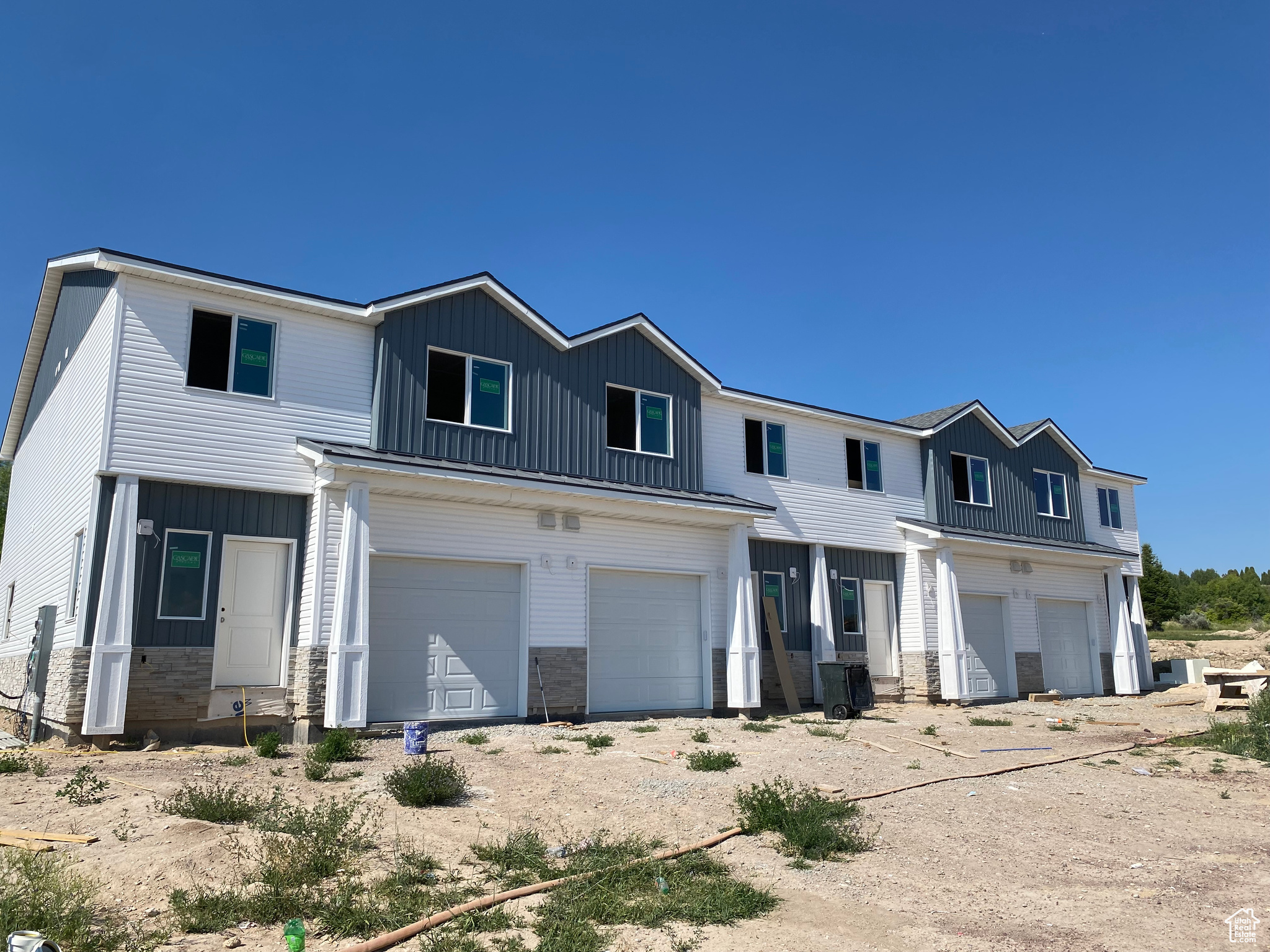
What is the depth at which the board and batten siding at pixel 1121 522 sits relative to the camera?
2834cm

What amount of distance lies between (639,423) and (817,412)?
5.29m

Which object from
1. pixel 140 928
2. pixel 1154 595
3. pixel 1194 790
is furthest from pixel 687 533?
pixel 1154 595

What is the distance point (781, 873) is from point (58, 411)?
16.3 m

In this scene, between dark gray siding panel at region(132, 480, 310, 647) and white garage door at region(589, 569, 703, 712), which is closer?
dark gray siding panel at region(132, 480, 310, 647)

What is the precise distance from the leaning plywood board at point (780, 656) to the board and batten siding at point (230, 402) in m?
9.47

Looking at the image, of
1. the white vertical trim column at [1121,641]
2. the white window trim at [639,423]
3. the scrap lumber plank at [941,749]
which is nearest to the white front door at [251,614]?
the white window trim at [639,423]

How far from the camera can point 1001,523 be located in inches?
995

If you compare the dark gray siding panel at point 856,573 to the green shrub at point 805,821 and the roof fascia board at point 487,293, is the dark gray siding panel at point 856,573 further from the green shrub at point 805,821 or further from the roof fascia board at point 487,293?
the green shrub at point 805,821

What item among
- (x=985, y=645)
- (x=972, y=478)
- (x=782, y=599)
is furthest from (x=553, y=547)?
(x=972, y=478)

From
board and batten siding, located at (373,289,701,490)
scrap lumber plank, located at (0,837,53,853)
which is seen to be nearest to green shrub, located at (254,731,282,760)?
scrap lumber plank, located at (0,837,53,853)

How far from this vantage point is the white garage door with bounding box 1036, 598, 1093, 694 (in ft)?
84.2

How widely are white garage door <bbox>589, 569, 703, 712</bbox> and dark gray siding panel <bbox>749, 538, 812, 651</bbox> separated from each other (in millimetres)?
2222

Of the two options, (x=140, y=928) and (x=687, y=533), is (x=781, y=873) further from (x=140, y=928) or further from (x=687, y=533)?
(x=687, y=533)

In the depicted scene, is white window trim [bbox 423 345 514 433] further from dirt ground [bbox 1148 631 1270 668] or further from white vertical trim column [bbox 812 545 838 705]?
dirt ground [bbox 1148 631 1270 668]
